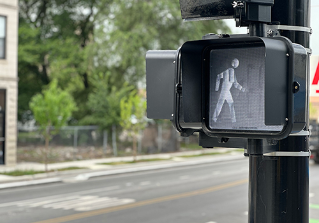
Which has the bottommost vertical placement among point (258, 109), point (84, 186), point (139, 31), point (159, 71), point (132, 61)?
point (84, 186)

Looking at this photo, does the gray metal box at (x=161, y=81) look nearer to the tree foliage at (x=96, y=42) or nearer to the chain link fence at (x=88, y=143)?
the chain link fence at (x=88, y=143)

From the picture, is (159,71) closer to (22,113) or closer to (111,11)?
(111,11)

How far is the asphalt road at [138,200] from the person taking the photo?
10.9m

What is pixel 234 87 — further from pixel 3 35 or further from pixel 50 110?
pixel 3 35

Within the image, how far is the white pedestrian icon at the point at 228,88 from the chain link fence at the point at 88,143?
2247 centimetres

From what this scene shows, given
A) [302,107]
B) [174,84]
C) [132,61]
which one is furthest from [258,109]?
[132,61]

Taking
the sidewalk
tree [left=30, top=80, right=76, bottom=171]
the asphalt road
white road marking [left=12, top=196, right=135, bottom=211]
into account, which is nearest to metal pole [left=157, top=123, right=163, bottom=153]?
the sidewalk

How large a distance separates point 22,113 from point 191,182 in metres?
22.3

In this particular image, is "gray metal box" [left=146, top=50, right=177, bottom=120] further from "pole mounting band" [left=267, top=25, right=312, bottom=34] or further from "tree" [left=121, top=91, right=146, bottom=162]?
"tree" [left=121, top=91, right=146, bottom=162]

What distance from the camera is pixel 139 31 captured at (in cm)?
2909

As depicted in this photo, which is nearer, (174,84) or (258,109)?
(258,109)

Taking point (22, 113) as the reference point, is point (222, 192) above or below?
below

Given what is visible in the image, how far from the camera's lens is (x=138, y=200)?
13.2 m

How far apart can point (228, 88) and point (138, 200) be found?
11.2m
